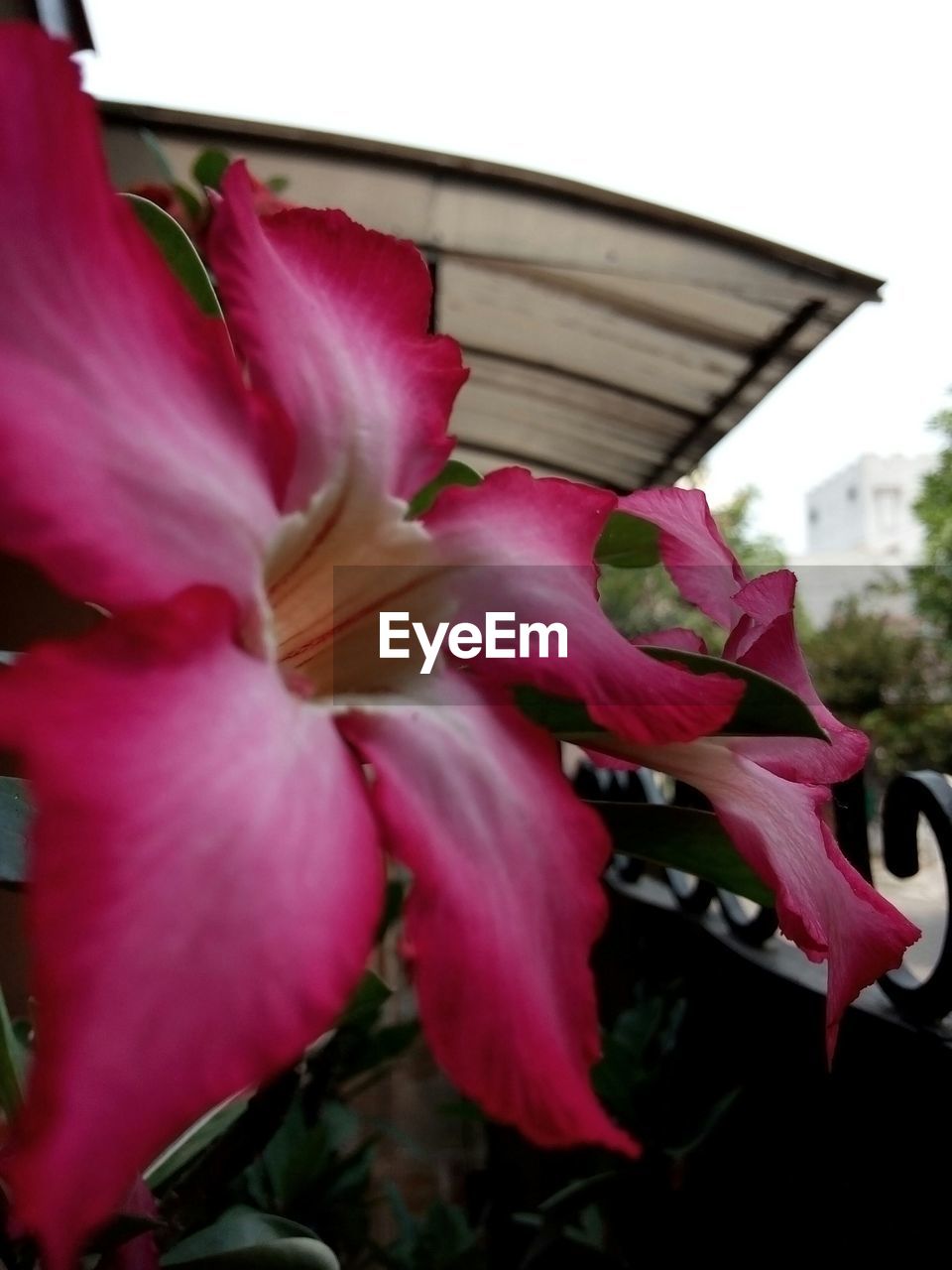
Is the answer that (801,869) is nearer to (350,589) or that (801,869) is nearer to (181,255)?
(350,589)

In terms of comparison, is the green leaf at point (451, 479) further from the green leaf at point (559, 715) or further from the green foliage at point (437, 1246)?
the green foliage at point (437, 1246)

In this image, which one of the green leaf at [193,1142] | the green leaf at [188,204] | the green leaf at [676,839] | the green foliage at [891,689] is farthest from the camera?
the green foliage at [891,689]

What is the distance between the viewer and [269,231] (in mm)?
255

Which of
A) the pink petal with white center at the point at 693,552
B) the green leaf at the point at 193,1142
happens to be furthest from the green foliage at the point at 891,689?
the pink petal with white center at the point at 693,552

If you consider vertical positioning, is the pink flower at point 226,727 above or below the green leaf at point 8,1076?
above

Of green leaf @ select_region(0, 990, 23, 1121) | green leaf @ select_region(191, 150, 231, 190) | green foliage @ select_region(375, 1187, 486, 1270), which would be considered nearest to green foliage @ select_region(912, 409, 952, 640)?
green foliage @ select_region(375, 1187, 486, 1270)

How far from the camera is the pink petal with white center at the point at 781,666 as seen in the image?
0.28 m

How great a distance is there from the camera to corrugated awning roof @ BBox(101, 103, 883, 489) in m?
2.21

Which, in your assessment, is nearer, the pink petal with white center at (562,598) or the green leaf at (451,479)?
the pink petal with white center at (562,598)

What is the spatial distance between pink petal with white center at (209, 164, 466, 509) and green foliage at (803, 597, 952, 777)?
26.1 ft

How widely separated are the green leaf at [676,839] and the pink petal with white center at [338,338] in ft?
0.51

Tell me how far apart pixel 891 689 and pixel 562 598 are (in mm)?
8396

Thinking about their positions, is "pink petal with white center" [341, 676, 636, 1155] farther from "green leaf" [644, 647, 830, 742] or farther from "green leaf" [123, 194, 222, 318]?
"green leaf" [123, 194, 222, 318]

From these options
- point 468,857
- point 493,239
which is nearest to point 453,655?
point 468,857
